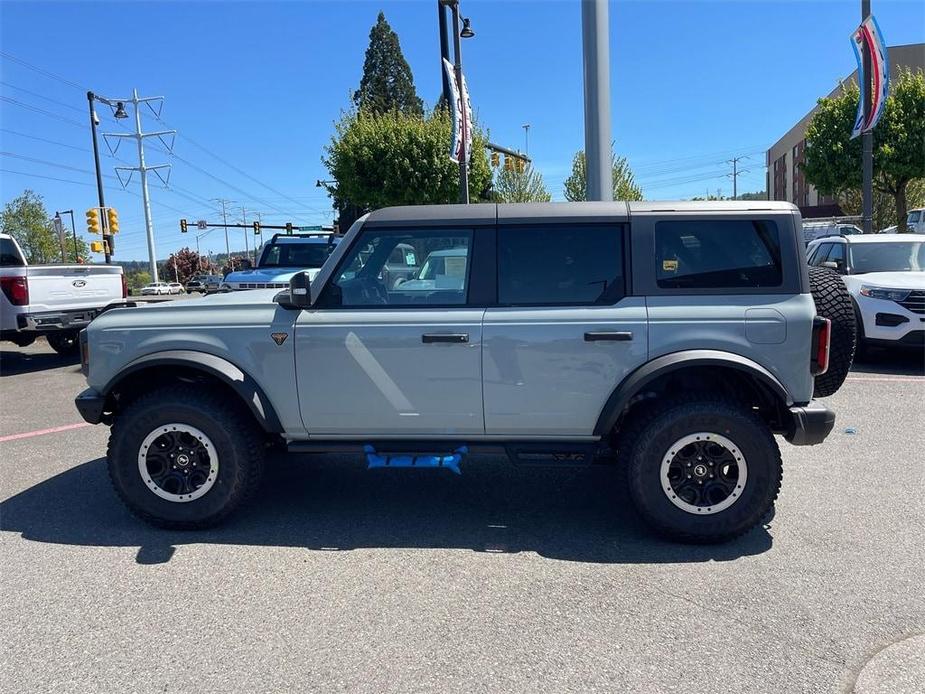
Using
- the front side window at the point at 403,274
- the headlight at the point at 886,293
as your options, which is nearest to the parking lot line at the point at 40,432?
the front side window at the point at 403,274


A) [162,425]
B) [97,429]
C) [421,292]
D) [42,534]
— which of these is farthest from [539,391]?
[97,429]

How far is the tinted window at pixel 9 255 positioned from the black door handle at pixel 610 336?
Result: 9399 millimetres

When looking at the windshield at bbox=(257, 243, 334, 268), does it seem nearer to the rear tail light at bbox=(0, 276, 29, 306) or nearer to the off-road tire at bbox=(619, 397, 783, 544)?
the rear tail light at bbox=(0, 276, 29, 306)

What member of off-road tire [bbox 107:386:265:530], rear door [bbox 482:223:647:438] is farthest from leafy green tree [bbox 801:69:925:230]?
off-road tire [bbox 107:386:265:530]

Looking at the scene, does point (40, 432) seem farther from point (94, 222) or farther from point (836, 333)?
point (94, 222)

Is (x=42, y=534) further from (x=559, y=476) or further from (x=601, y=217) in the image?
(x=601, y=217)

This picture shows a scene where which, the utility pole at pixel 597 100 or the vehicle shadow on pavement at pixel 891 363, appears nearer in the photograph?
the utility pole at pixel 597 100

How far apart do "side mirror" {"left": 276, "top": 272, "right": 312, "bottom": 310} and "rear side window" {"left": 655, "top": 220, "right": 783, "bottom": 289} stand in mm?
2053

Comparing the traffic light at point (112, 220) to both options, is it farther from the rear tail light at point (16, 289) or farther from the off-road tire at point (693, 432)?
the off-road tire at point (693, 432)

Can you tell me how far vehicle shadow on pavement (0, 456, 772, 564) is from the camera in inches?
157

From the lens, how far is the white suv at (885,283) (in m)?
8.68

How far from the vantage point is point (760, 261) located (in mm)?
3912

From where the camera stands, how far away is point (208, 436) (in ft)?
13.6

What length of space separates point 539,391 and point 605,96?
619 centimetres
